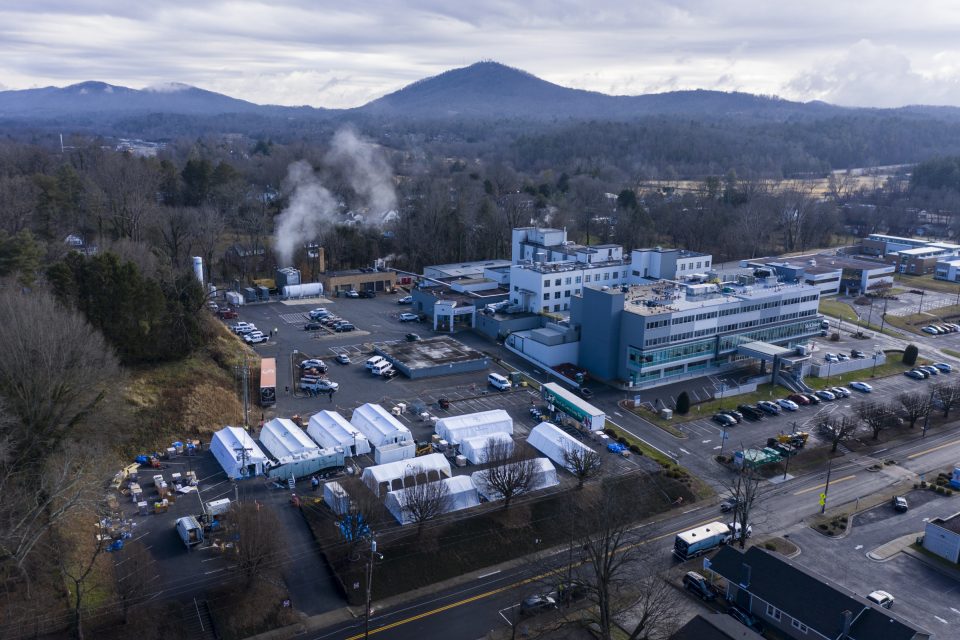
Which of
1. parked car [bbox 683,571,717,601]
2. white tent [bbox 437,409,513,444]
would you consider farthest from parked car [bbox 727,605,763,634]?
white tent [bbox 437,409,513,444]

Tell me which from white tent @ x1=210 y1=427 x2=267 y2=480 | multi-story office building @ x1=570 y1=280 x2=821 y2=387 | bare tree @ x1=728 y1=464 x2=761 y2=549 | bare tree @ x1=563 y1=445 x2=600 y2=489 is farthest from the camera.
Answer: multi-story office building @ x1=570 y1=280 x2=821 y2=387

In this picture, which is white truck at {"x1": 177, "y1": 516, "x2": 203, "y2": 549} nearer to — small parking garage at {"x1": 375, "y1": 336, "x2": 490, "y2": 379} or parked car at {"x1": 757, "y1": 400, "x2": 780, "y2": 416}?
small parking garage at {"x1": 375, "y1": 336, "x2": 490, "y2": 379}

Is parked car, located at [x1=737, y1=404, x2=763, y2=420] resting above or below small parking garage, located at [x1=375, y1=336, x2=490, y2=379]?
below

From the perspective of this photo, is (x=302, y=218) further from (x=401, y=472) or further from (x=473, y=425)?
(x=401, y=472)

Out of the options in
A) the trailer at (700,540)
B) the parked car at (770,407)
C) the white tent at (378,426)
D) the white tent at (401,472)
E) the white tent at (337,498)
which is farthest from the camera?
the parked car at (770,407)

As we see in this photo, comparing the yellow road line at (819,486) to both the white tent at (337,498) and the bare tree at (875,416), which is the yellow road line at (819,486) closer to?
the bare tree at (875,416)

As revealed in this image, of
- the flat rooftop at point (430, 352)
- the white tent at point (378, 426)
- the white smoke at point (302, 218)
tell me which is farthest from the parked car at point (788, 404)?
the white smoke at point (302, 218)
